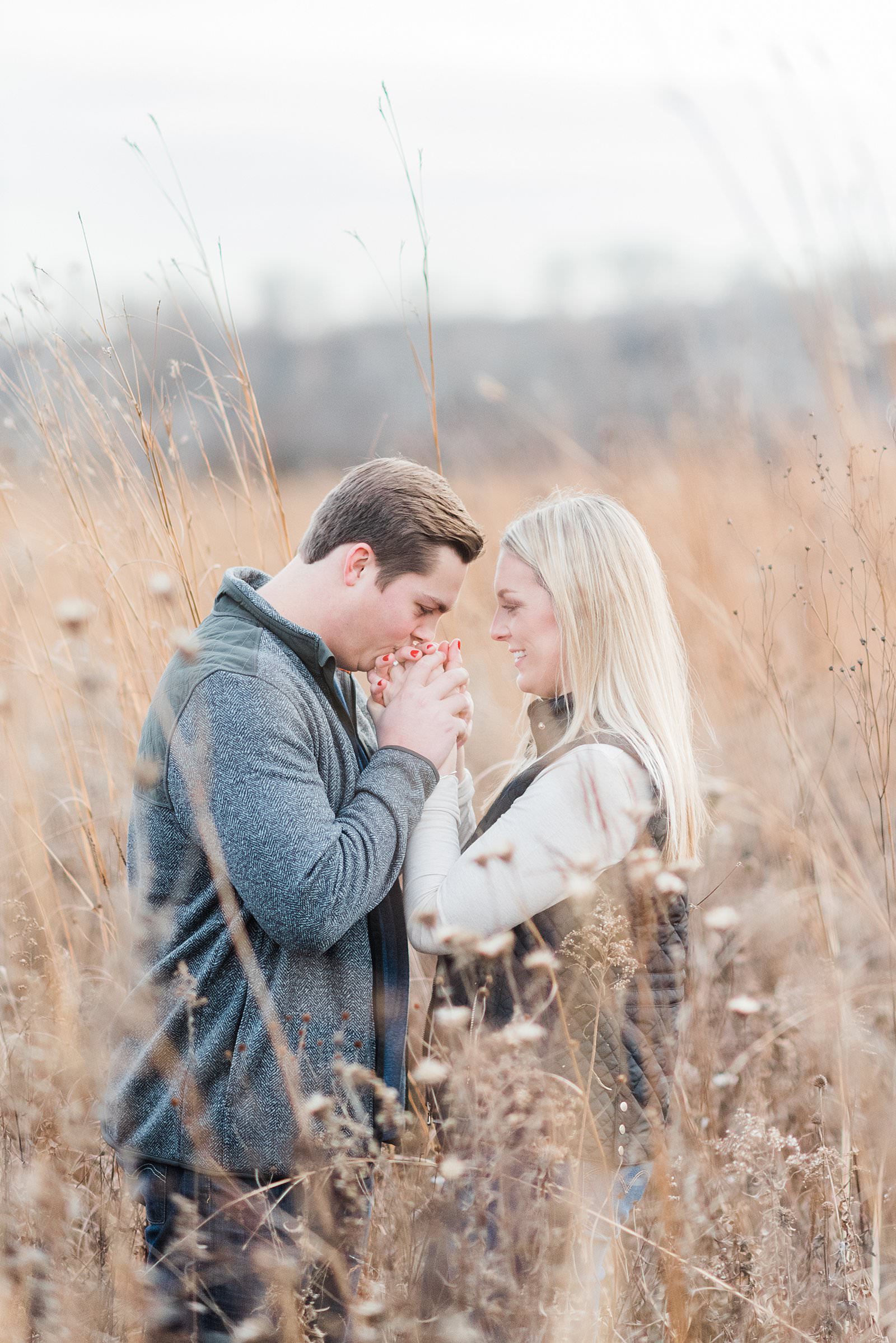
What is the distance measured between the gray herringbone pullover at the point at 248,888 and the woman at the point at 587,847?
158 mm

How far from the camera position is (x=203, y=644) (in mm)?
1546

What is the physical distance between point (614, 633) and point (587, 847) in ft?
1.42

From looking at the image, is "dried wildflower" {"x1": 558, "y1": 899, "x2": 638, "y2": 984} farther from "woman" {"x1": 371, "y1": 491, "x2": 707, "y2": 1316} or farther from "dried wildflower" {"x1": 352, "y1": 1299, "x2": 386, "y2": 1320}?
"dried wildflower" {"x1": 352, "y1": 1299, "x2": 386, "y2": 1320}

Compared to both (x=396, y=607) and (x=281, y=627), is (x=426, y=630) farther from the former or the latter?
(x=281, y=627)

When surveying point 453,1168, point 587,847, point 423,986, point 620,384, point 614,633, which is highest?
point 620,384

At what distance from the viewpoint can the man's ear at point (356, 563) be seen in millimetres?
1684

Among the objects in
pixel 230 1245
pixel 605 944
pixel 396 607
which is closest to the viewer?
pixel 605 944

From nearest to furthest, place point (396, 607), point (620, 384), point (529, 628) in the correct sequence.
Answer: point (396, 607) < point (529, 628) < point (620, 384)

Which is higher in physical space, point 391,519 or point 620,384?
point 620,384

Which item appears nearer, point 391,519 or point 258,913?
point 258,913

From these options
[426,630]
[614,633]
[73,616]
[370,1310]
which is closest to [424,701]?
[426,630]

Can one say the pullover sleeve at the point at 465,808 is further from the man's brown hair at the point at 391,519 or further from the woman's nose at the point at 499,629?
the man's brown hair at the point at 391,519

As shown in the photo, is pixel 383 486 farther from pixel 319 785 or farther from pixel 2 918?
pixel 2 918

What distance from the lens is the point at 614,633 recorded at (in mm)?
1789
